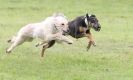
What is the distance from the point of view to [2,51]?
47.5 ft

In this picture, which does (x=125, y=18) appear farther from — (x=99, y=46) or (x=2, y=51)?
(x=2, y=51)

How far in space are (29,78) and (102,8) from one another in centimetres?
2010

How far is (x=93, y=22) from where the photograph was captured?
44.7ft

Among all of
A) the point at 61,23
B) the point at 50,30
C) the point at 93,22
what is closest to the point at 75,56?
the point at 93,22

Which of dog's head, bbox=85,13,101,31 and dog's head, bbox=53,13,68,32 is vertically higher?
dog's head, bbox=53,13,68,32

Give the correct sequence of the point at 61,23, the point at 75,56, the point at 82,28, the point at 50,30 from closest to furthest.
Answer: the point at 61,23, the point at 50,30, the point at 75,56, the point at 82,28

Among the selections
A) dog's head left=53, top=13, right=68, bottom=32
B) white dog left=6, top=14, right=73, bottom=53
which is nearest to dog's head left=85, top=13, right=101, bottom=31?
white dog left=6, top=14, right=73, bottom=53

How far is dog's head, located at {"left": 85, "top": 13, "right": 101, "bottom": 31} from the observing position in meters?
13.6

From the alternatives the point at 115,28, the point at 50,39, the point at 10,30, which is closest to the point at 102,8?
the point at 115,28

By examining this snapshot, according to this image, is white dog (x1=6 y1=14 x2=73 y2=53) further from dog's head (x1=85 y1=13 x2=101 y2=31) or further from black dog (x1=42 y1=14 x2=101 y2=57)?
dog's head (x1=85 y1=13 x2=101 y2=31)

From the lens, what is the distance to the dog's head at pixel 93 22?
13.6 metres

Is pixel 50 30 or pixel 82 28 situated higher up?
pixel 50 30

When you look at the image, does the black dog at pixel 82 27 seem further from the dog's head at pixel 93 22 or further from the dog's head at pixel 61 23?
the dog's head at pixel 61 23

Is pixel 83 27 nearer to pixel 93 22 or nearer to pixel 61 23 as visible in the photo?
pixel 93 22
